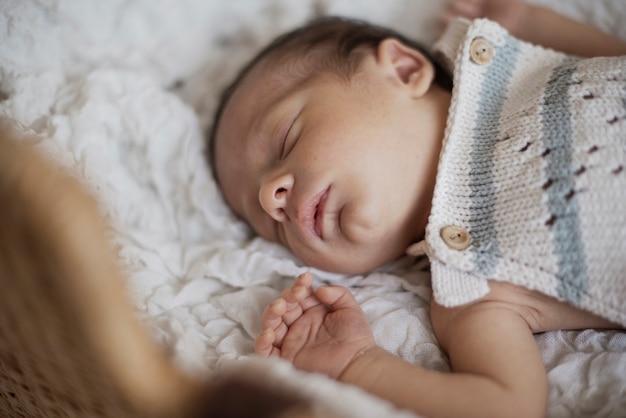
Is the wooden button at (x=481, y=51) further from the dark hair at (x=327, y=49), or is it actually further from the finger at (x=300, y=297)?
the finger at (x=300, y=297)

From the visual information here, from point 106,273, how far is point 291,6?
1123 millimetres

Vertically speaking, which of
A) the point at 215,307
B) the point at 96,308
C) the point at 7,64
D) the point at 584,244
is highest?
the point at 7,64

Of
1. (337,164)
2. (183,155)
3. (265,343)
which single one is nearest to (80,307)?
(265,343)

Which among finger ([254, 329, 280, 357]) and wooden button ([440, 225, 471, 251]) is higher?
wooden button ([440, 225, 471, 251])

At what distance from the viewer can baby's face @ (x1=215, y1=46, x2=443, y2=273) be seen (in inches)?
38.1

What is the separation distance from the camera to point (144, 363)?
1.64ft

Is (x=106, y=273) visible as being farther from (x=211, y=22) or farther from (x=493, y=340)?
(x=211, y=22)

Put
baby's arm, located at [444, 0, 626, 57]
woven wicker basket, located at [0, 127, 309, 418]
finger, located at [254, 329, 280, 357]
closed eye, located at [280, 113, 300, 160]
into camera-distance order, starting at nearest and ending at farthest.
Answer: woven wicker basket, located at [0, 127, 309, 418] → finger, located at [254, 329, 280, 357] → closed eye, located at [280, 113, 300, 160] → baby's arm, located at [444, 0, 626, 57]

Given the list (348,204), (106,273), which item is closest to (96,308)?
(106,273)

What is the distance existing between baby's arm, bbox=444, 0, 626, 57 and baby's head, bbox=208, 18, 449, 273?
0.80ft

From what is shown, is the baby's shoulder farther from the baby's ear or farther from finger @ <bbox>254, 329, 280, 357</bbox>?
the baby's ear

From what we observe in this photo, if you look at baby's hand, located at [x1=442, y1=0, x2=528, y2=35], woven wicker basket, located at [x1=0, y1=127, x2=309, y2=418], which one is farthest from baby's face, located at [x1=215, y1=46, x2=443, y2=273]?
woven wicker basket, located at [x1=0, y1=127, x2=309, y2=418]

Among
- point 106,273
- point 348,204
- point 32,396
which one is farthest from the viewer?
point 348,204

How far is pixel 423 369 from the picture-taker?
0.82 m
